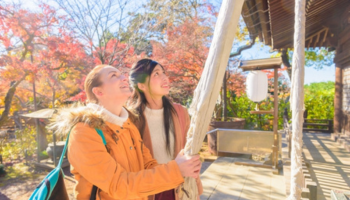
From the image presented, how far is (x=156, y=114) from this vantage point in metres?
1.65

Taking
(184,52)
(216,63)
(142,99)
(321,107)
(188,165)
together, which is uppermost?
(184,52)

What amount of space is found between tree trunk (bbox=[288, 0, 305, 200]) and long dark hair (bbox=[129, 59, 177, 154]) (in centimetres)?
102

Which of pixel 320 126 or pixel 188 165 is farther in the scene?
pixel 320 126

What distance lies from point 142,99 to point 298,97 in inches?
49.8

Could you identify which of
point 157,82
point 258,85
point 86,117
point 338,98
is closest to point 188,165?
point 86,117

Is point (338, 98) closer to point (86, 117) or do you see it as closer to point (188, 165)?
point (188, 165)

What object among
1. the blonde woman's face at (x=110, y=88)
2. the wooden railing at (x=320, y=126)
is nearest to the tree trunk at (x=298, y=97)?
the blonde woman's face at (x=110, y=88)

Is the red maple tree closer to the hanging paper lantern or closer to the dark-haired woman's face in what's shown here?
the hanging paper lantern

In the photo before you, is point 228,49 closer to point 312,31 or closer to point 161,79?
point 161,79

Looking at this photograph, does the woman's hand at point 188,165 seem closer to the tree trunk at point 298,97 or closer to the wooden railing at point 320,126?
the tree trunk at point 298,97

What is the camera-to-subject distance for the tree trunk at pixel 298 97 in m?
1.72

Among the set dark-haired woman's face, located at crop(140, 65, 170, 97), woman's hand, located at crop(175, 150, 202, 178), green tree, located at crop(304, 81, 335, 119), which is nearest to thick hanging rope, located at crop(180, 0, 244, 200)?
woman's hand, located at crop(175, 150, 202, 178)

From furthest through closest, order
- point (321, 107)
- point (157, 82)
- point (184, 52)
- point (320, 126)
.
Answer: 1. point (321, 107)
2. point (320, 126)
3. point (184, 52)
4. point (157, 82)

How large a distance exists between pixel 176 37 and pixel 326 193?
236 inches
